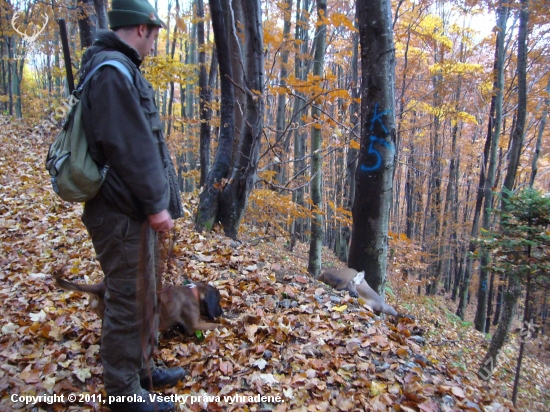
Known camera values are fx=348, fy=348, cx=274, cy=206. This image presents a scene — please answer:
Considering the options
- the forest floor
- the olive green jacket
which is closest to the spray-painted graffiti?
the forest floor

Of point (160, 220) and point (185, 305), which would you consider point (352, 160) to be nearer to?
point (185, 305)

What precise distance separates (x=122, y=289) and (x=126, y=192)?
57 cm

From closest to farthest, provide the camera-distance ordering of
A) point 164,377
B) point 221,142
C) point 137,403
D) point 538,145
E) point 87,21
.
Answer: point 137,403 < point 164,377 < point 221,142 < point 87,21 < point 538,145

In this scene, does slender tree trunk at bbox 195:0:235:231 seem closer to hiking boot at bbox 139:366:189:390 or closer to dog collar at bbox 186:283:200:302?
dog collar at bbox 186:283:200:302

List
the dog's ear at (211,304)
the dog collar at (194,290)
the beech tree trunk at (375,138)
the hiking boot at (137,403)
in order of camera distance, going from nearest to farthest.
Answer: the hiking boot at (137,403), the dog collar at (194,290), the dog's ear at (211,304), the beech tree trunk at (375,138)

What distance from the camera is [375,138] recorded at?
4320mm

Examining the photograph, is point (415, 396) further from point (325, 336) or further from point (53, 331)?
point (53, 331)

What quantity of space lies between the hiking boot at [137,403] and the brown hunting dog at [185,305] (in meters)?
0.66

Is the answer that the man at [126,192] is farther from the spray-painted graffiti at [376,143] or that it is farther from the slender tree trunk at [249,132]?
the slender tree trunk at [249,132]

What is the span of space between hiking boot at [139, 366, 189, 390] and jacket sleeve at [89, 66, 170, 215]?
121cm

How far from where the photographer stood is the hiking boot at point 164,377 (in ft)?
7.70

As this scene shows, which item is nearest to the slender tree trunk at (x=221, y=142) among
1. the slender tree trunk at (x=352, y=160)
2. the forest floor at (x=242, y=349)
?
the forest floor at (x=242, y=349)

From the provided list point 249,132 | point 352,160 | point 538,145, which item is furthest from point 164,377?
point 538,145

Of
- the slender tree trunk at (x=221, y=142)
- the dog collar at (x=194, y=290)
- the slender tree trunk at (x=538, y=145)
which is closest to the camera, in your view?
the dog collar at (x=194, y=290)
